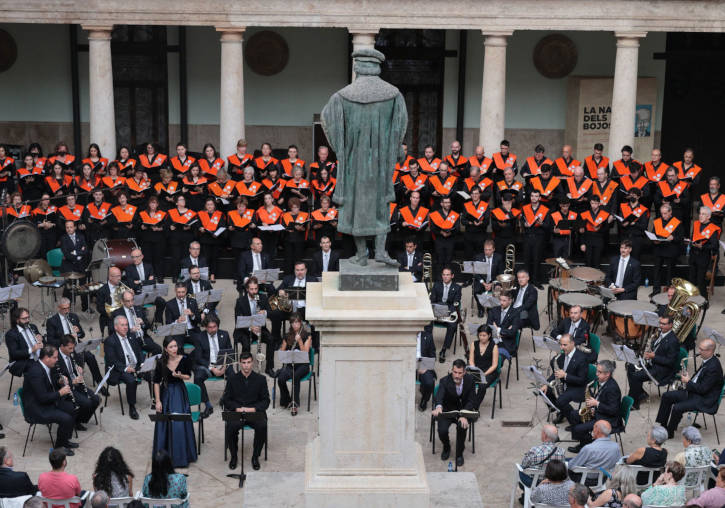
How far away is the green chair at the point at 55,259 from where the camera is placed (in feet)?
64.8

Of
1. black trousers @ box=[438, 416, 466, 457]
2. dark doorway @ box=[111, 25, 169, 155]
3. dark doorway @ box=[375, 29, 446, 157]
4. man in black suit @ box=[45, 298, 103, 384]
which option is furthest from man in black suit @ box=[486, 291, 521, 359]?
dark doorway @ box=[111, 25, 169, 155]

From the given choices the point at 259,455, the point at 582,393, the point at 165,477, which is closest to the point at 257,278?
the point at 259,455

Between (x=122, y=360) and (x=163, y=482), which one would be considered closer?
(x=163, y=482)

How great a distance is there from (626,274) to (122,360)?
310 inches

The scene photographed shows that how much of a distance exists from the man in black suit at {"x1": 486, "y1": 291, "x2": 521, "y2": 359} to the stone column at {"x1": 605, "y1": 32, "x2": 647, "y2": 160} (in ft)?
20.5

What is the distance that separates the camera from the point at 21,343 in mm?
15242

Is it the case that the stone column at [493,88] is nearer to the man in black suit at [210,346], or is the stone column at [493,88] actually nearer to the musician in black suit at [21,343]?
the man in black suit at [210,346]

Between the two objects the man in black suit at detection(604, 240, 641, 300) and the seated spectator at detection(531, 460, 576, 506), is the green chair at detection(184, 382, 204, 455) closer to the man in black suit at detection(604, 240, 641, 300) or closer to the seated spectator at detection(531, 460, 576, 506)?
the seated spectator at detection(531, 460, 576, 506)

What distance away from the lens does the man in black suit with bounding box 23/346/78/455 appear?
13.8m

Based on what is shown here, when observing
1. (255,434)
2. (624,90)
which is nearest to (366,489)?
(255,434)

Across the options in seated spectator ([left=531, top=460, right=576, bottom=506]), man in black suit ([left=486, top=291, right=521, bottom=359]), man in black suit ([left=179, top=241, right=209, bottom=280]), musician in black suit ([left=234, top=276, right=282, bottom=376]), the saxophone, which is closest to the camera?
seated spectator ([left=531, top=460, right=576, bottom=506])

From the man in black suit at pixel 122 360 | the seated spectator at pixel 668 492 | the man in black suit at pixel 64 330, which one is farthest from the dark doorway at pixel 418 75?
the seated spectator at pixel 668 492

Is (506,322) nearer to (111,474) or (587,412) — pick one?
(587,412)

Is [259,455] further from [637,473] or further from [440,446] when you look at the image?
[637,473]
